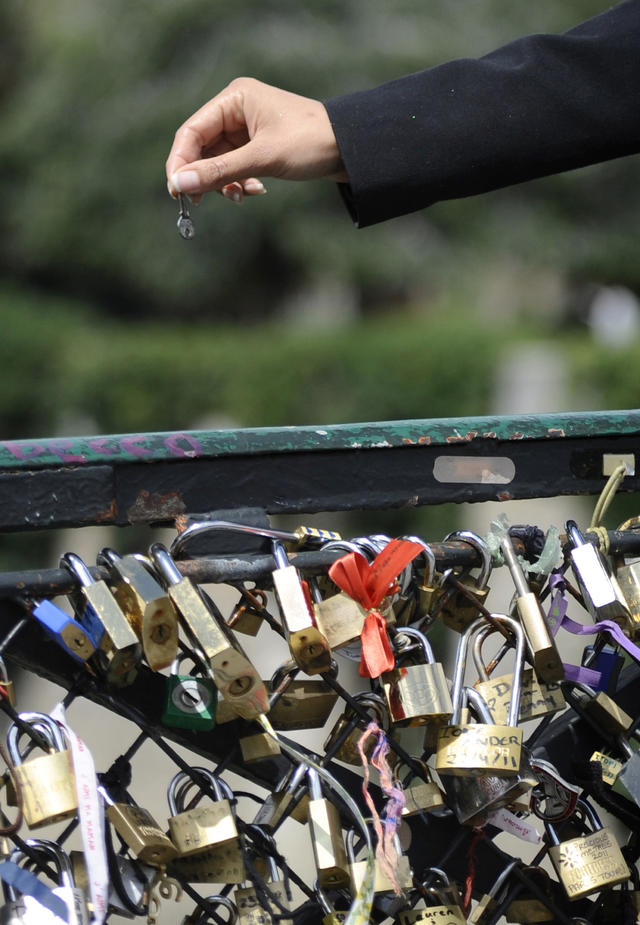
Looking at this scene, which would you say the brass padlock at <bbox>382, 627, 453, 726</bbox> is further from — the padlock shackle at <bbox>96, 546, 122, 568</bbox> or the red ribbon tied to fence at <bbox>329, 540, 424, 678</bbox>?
the padlock shackle at <bbox>96, 546, 122, 568</bbox>

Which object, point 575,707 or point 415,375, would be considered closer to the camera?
point 575,707

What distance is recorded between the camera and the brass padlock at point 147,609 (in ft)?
2.73

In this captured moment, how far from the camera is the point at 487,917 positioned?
40.2 inches

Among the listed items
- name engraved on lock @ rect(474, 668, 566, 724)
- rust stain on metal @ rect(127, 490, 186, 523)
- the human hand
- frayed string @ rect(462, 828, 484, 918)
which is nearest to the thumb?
the human hand

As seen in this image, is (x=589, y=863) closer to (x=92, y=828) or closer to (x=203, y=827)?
(x=203, y=827)

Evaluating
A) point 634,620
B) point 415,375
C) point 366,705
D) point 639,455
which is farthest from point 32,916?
point 415,375

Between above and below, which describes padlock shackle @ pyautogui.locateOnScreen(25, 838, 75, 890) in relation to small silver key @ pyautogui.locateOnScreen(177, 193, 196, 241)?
below

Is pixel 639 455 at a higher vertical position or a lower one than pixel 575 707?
higher

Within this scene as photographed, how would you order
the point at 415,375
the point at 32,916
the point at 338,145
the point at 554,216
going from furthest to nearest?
the point at 554,216 < the point at 415,375 < the point at 338,145 < the point at 32,916

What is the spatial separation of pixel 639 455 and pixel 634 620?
0.62 ft

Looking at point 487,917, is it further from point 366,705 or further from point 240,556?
point 240,556

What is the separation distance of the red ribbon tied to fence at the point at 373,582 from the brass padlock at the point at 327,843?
11cm

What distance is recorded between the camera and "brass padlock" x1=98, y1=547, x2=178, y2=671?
2.73 ft

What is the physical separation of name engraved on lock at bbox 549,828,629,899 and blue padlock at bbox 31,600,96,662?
46cm
